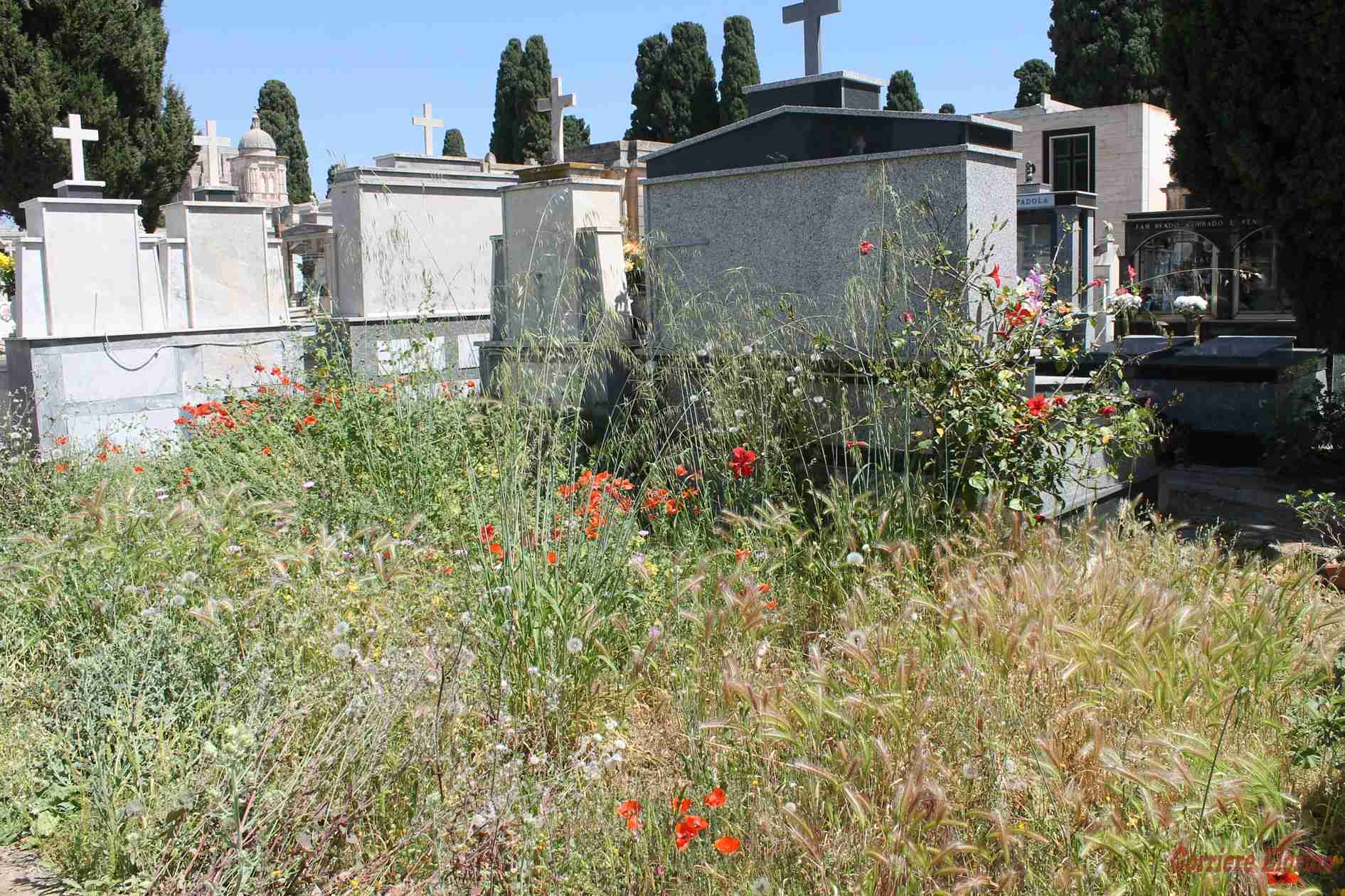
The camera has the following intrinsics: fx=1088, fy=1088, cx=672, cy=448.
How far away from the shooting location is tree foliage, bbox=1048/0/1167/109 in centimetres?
2584

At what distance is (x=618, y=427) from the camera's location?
5.32 meters

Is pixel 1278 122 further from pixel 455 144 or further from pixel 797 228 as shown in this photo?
pixel 455 144

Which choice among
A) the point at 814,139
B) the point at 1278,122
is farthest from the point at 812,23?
the point at 1278,122

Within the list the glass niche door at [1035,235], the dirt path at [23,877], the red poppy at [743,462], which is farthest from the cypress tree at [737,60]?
the dirt path at [23,877]

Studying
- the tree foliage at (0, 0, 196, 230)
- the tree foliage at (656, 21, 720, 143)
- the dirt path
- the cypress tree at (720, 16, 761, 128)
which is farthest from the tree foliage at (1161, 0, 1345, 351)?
the tree foliage at (656, 21, 720, 143)

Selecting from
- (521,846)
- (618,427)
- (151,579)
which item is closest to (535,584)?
(521,846)

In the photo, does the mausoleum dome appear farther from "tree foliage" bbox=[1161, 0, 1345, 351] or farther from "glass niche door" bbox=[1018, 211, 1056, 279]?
"tree foliage" bbox=[1161, 0, 1345, 351]

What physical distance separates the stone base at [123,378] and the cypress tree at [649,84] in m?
26.4

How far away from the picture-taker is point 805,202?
5.07 metres

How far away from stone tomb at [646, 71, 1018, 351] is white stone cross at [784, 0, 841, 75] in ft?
0.74

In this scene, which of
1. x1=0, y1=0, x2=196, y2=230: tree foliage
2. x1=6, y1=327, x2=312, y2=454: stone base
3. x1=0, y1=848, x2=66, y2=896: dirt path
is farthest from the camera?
x1=0, y1=0, x2=196, y2=230: tree foliage

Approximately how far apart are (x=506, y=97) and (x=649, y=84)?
461 centimetres

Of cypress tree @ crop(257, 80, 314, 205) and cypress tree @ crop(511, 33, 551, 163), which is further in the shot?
cypress tree @ crop(257, 80, 314, 205)

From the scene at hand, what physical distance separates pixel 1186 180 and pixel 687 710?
6.37 meters
